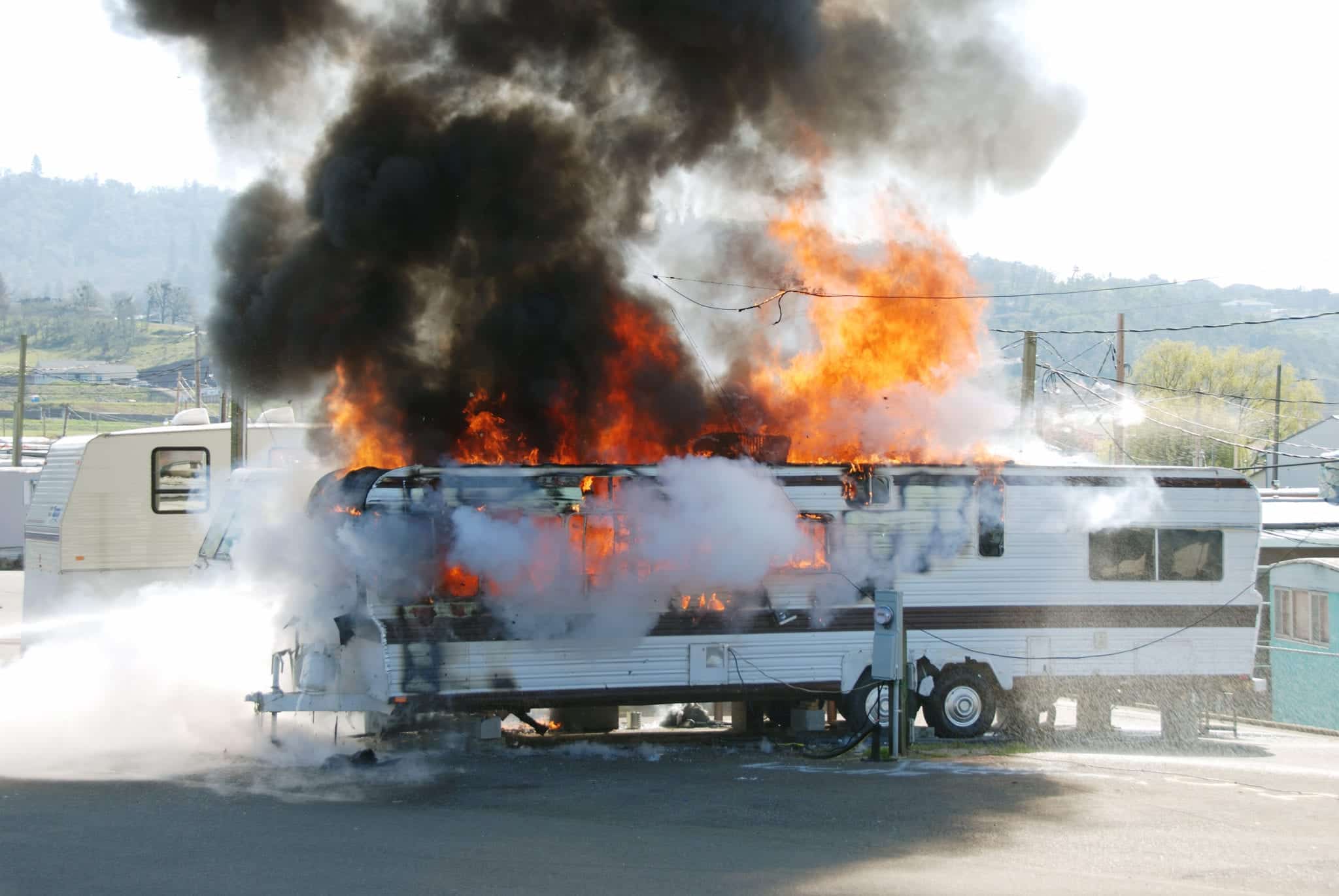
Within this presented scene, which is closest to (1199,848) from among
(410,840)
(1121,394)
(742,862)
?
(742,862)

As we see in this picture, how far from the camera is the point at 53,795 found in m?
10.5

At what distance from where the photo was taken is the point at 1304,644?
62.6ft

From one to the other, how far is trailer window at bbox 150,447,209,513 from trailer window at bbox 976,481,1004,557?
1245 centimetres

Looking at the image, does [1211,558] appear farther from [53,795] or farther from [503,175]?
[53,795]

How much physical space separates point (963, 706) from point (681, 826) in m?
5.45

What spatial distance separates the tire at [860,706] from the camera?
44.8 ft

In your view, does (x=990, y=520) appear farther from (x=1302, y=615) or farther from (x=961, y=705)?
(x=1302, y=615)

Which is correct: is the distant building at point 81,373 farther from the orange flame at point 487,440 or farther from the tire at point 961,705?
the tire at point 961,705

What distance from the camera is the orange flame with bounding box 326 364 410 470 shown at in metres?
14.8

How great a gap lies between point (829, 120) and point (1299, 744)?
9.47m

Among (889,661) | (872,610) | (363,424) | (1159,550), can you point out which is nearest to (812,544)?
(872,610)

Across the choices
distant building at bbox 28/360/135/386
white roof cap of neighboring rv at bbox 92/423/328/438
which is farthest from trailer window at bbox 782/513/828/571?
distant building at bbox 28/360/135/386

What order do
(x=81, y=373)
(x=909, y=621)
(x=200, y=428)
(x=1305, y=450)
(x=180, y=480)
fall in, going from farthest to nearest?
(x=81, y=373)
(x=1305, y=450)
(x=200, y=428)
(x=180, y=480)
(x=909, y=621)

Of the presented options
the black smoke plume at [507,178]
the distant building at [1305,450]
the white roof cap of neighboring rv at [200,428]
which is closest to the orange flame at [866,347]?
the black smoke plume at [507,178]
